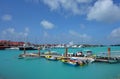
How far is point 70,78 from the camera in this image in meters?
32.3

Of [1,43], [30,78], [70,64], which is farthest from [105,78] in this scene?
[1,43]

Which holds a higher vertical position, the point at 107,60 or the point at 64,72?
the point at 107,60

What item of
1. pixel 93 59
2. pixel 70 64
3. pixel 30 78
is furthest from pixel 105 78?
pixel 93 59

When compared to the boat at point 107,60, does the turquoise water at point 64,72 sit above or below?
below

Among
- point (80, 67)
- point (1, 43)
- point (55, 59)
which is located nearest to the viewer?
point (80, 67)

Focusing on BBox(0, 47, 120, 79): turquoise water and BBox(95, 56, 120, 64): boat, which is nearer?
BBox(0, 47, 120, 79): turquoise water

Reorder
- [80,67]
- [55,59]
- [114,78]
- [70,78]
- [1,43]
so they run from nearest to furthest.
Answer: [114,78] < [70,78] < [80,67] < [55,59] < [1,43]

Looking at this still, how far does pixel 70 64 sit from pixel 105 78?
15424 mm

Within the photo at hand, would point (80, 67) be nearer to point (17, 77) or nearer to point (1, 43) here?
point (17, 77)

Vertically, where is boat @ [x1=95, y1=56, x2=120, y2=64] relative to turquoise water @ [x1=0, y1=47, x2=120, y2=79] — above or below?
above

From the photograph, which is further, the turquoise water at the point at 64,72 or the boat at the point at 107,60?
the boat at the point at 107,60

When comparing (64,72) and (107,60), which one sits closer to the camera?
(64,72)

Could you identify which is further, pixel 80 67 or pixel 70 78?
pixel 80 67

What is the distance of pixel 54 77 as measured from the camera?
108 ft
